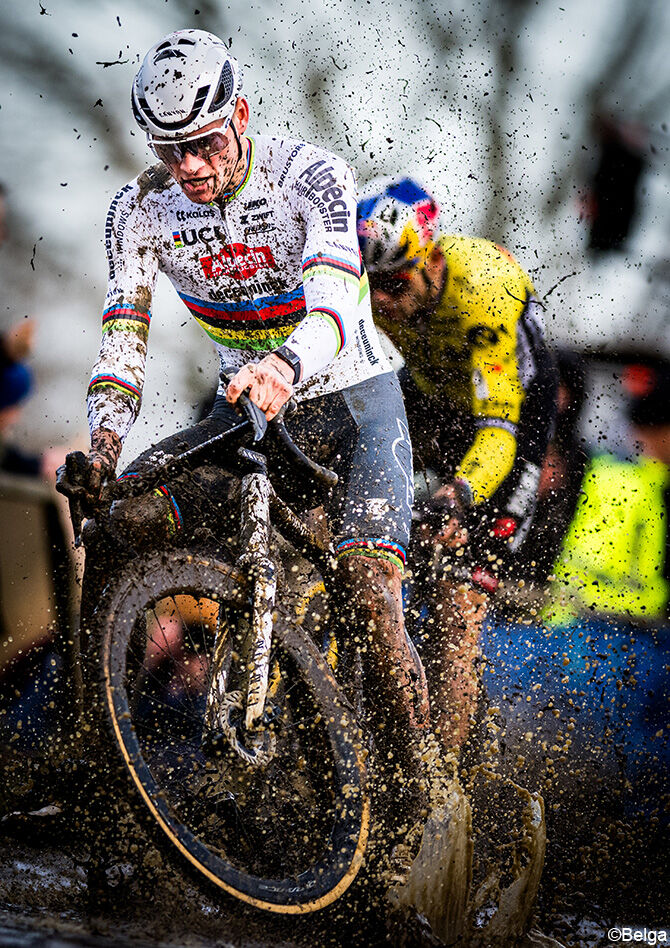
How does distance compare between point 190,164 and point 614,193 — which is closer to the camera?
point 190,164

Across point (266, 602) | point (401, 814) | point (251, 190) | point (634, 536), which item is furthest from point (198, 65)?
point (634, 536)

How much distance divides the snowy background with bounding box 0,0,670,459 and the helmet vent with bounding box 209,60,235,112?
2.11 meters

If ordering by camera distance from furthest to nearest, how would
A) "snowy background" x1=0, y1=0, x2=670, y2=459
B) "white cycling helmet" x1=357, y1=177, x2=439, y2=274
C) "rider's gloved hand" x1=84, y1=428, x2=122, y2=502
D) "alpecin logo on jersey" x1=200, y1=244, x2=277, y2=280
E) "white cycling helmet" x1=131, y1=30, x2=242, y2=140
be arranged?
"snowy background" x1=0, y1=0, x2=670, y2=459 < "white cycling helmet" x1=357, y1=177, x2=439, y2=274 < "alpecin logo on jersey" x1=200, y1=244, x2=277, y2=280 < "white cycling helmet" x1=131, y1=30, x2=242, y2=140 < "rider's gloved hand" x1=84, y1=428, x2=122, y2=502

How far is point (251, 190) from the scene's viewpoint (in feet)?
9.58

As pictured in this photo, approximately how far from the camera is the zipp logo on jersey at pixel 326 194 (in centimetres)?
278

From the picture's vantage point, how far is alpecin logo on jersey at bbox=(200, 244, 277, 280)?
2.97 m

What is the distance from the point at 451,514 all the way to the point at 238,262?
→ 55.6 inches

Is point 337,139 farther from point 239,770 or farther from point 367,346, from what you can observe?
point 239,770

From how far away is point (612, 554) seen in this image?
522cm

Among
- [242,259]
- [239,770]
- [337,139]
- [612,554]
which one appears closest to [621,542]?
[612,554]

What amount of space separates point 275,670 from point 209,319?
1359 millimetres

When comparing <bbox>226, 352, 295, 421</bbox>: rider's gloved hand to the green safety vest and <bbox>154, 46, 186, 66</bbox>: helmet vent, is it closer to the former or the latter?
<bbox>154, 46, 186, 66</bbox>: helmet vent

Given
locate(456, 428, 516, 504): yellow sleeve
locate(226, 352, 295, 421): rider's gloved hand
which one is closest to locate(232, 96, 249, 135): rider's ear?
locate(226, 352, 295, 421): rider's gloved hand

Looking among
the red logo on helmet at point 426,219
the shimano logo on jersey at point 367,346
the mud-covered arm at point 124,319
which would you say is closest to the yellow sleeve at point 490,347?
the red logo on helmet at point 426,219
